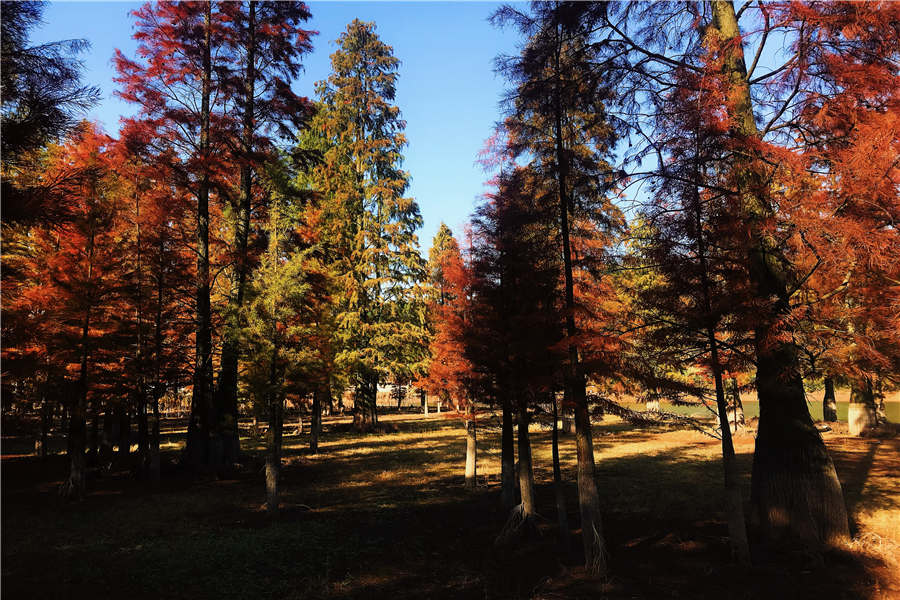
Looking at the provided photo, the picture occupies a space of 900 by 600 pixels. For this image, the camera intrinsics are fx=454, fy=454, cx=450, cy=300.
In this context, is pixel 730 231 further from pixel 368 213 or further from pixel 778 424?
pixel 368 213

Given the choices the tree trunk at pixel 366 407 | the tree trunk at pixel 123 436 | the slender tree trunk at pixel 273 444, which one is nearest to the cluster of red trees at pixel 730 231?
the slender tree trunk at pixel 273 444

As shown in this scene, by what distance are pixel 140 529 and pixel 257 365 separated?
15.1 ft

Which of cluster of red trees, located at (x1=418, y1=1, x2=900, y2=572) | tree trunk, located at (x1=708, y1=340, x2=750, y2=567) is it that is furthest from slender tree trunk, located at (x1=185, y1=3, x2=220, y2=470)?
tree trunk, located at (x1=708, y1=340, x2=750, y2=567)

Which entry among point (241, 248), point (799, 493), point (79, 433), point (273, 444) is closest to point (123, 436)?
point (79, 433)

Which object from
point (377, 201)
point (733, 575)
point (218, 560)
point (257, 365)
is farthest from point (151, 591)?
point (377, 201)

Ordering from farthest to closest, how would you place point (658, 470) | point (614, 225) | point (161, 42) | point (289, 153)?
point (289, 153)
point (658, 470)
point (161, 42)
point (614, 225)

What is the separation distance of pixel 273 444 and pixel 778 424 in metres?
12.3

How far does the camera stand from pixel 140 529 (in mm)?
10875

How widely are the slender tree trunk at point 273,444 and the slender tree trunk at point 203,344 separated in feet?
17.7

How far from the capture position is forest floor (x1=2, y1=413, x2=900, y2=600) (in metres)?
7.82

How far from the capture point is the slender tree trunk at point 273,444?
39.4ft

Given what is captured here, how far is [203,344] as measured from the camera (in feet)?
55.2

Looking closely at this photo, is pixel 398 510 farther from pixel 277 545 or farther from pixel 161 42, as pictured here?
pixel 161 42

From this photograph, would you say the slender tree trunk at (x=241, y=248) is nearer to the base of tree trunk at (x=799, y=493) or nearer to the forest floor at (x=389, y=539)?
the forest floor at (x=389, y=539)
